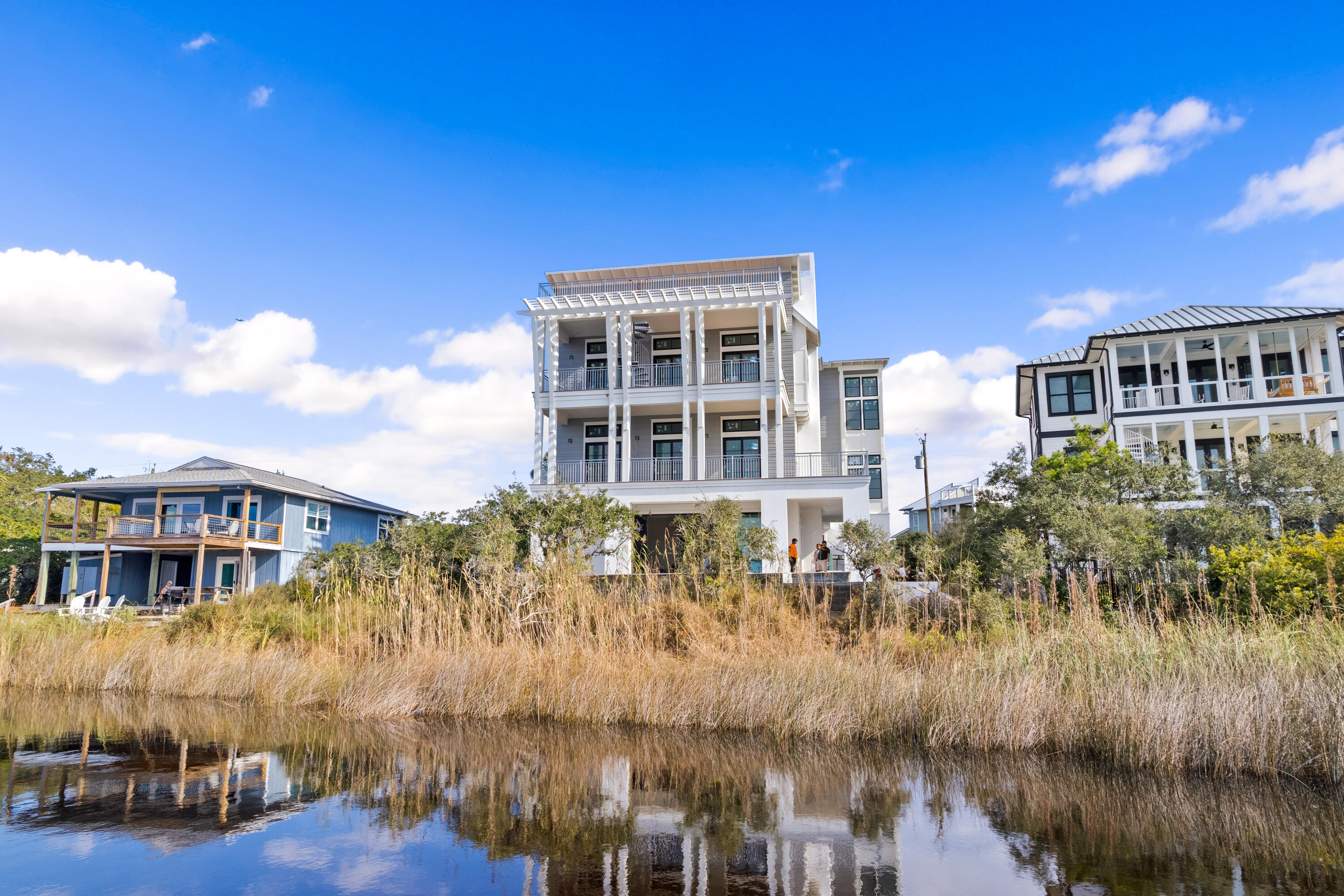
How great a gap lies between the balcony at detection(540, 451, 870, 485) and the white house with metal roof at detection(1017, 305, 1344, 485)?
840cm

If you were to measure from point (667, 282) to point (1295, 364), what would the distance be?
20833mm

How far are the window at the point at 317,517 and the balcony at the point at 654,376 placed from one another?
12.0 meters

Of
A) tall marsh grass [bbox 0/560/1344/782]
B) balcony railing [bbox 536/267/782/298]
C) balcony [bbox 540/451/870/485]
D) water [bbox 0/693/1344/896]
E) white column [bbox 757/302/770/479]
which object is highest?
balcony railing [bbox 536/267/782/298]

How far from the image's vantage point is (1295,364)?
2489 cm

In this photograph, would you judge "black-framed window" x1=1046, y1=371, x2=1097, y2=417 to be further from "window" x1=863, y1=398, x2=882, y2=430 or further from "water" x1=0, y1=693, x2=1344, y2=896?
"water" x1=0, y1=693, x2=1344, y2=896

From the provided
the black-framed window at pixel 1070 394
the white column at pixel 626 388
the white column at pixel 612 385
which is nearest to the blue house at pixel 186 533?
the white column at pixel 612 385

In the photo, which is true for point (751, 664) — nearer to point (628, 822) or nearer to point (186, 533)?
point (628, 822)

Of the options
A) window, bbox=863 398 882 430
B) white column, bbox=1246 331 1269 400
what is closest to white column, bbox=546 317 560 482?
window, bbox=863 398 882 430

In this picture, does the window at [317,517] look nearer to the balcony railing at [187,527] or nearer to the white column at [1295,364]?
the balcony railing at [187,527]

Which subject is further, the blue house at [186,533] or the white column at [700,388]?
the blue house at [186,533]

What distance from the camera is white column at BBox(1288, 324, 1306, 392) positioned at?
24438mm

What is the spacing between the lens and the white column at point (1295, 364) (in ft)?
80.2

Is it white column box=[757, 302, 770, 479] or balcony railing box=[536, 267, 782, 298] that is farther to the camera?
balcony railing box=[536, 267, 782, 298]

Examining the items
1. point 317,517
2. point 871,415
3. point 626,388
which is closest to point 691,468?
point 626,388
